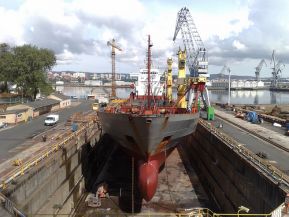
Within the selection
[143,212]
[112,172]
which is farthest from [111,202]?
[112,172]

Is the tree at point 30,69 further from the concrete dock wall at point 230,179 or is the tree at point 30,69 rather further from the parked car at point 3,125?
the concrete dock wall at point 230,179

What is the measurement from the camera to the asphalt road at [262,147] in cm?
2669

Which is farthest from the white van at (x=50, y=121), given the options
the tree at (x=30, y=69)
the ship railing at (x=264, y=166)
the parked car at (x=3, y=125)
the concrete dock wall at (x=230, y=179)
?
the tree at (x=30, y=69)

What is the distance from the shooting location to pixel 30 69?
275 ft

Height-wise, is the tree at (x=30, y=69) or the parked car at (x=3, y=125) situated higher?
the tree at (x=30, y=69)

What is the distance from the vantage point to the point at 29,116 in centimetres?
6112

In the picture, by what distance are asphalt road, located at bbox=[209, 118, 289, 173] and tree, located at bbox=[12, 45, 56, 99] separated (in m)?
54.5

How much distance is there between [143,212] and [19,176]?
1132 cm

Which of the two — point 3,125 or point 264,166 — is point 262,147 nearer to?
point 264,166

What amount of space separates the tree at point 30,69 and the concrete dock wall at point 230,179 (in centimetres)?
5099

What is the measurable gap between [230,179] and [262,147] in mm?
5567

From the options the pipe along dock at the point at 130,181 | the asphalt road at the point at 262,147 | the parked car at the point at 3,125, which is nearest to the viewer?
the pipe along dock at the point at 130,181

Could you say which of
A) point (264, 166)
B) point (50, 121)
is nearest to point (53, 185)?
point (264, 166)

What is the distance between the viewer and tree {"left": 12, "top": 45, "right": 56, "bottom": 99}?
82188 millimetres
